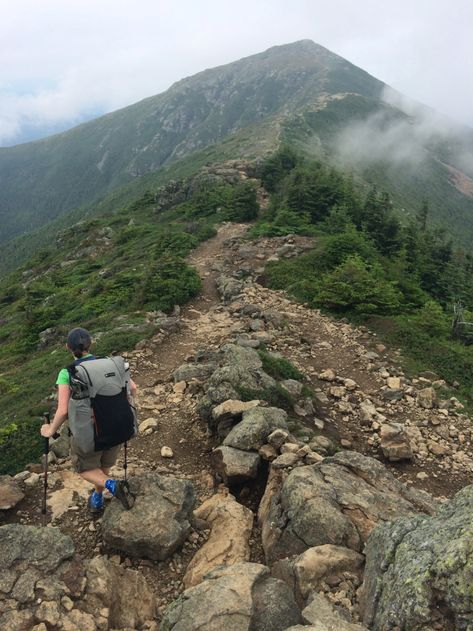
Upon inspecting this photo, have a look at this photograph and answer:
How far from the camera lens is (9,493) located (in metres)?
6.94

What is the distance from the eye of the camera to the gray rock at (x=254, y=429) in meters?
7.91

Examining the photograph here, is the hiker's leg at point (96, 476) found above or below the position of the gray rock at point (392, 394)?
above

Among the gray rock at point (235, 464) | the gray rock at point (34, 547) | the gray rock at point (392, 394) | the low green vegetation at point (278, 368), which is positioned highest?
the gray rock at point (34, 547)

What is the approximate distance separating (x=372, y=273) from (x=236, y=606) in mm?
18633

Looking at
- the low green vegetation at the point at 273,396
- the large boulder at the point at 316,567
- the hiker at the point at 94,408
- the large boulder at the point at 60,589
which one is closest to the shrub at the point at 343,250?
the low green vegetation at the point at 273,396

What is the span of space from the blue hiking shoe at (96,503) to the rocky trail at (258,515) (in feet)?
0.57

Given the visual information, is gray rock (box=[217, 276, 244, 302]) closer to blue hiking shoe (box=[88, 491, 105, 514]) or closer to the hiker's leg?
blue hiking shoe (box=[88, 491, 105, 514])

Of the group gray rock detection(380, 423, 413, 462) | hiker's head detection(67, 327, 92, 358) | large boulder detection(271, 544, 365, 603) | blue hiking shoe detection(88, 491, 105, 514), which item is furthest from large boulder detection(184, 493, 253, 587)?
gray rock detection(380, 423, 413, 462)

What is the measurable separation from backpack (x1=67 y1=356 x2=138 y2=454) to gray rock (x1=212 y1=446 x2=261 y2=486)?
2357 mm

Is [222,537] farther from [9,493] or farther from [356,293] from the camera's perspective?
[356,293]

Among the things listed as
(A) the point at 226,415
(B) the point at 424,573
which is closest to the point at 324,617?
(B) the point at 424,573

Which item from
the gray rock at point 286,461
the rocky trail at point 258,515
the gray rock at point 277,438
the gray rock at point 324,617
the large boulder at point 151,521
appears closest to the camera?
the gray rock at point 324,617

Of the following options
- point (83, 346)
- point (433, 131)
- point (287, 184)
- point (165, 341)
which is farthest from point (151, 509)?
point (433, 131)

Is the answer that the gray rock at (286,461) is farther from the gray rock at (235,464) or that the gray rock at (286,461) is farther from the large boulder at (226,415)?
the large boulder at (226,415)
